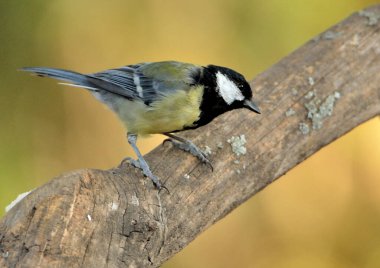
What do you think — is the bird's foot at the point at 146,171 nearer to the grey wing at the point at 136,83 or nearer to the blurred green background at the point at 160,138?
the grey wing at the point at 136,83

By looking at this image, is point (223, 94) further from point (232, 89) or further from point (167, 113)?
point (167, 113)

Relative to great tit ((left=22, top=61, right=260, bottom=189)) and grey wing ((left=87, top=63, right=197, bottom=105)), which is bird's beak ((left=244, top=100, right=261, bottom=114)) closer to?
great tit ((left=22, top=61, right=260, bottom=189))

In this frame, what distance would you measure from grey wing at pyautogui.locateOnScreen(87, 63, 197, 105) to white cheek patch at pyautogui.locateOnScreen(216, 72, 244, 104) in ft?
0.37

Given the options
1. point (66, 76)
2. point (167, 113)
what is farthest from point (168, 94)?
point (66, 76)

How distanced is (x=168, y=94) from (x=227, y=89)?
21cm

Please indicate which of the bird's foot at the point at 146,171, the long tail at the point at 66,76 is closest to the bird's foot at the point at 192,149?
the bird's foot at the point at 146,171

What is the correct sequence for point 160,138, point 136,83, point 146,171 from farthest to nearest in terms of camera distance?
point 160,138 → point 136,83 → point 146,171

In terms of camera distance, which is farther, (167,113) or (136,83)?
(136,83)

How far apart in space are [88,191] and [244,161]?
2.24 feet

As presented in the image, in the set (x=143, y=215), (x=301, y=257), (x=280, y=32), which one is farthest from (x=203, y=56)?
(x=143, y=215)

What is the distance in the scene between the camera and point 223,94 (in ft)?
6.83

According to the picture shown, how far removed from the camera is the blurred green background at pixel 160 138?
116 inches

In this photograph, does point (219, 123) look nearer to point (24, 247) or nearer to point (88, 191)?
point (88, 191)

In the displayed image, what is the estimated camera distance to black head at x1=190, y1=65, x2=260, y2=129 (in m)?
2.05
